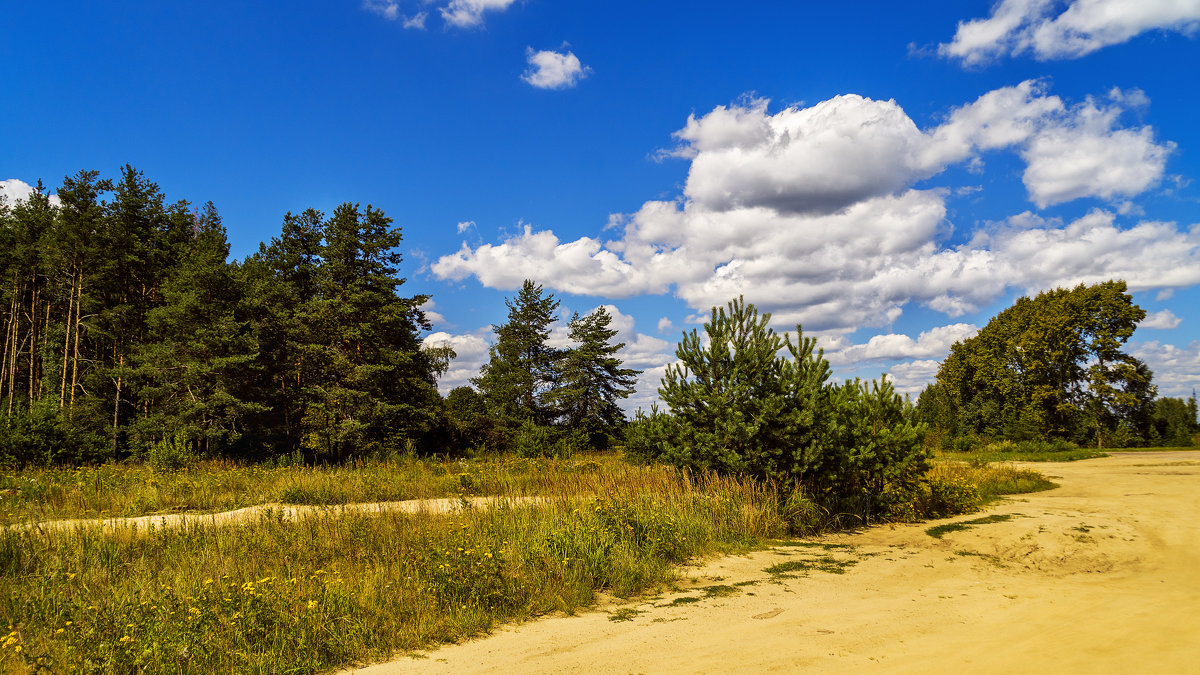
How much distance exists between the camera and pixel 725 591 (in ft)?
24.7

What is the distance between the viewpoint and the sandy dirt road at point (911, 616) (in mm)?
5102

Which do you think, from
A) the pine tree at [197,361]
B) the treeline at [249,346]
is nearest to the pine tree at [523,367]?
the treeline at [249,346]

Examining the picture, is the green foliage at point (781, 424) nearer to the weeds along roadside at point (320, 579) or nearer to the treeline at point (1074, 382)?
the weeds along roadside at point (320, 579)

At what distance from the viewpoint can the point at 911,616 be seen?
21.6 feet

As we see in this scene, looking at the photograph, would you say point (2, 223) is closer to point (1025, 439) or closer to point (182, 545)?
point (182, 545)

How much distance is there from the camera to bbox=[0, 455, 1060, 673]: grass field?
5.11 m

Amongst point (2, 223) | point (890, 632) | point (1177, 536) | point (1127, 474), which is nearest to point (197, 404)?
point (2, 223)

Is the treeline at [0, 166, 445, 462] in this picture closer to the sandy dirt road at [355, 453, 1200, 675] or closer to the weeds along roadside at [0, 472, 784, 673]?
the weeds along roadside at [0, 472, 784, 673]

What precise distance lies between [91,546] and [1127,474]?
32203 mm

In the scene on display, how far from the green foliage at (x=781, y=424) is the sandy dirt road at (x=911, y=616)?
158cm

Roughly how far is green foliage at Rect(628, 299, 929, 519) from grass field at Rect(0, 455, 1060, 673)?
72cm

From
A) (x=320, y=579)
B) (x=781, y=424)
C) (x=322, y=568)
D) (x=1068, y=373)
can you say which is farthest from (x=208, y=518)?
(x=1068, y=373)

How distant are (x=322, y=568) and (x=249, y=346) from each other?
28934mm

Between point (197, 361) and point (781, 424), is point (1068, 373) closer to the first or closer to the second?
point (781, 424)
